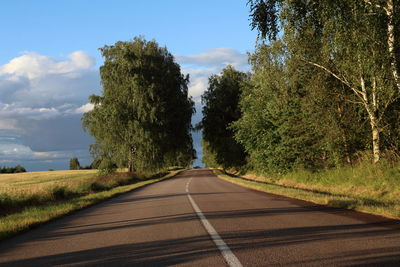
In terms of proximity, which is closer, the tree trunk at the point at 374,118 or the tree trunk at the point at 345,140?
the tree trunk at the point at 374,118

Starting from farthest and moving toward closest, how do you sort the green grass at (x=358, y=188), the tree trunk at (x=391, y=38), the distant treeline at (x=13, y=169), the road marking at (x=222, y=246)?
1. the distant treeline at (x=13, y=169)
2. the tree trunk at (x=391, y=38)
3. the green grass at (x=358, y=188)
4. the road marking at (x=222, y=246)

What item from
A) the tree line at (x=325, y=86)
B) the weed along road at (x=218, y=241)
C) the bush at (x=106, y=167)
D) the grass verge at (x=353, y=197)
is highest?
the tree line at (x=325, y=86)

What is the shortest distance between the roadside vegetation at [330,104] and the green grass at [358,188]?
0.13 ft

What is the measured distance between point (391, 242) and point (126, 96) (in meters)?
34.0

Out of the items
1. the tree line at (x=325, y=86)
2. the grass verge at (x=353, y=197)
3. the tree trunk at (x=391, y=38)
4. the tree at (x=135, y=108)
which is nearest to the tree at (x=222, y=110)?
the tree at (x=135, y=108)

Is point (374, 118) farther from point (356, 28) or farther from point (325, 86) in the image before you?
point (356, 28)

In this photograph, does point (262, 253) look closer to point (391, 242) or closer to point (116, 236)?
point (391, 242)

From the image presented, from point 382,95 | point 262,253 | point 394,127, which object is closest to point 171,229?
point 262,253

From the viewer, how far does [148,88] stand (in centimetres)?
3741

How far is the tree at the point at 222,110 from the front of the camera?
164 feet

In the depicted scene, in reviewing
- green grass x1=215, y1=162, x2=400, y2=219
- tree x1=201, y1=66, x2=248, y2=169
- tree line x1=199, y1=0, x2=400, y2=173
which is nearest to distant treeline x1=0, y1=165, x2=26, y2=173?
tree x1=201, y1=66, x2=248, y2=169

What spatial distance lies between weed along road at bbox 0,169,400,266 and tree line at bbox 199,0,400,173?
6609 millimetres

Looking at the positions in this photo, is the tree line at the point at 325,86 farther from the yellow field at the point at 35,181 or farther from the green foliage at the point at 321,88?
the yellow field at the point at 35,181

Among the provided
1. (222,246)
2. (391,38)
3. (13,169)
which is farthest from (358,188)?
(13,169)
